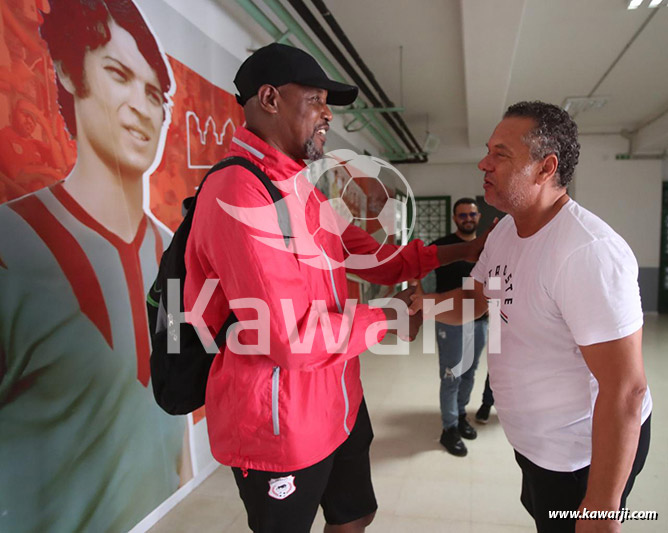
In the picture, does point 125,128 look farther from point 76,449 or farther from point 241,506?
point 241,506

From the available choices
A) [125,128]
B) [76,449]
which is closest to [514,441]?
[76,449]

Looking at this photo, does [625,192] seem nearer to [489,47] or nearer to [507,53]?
[507,53]

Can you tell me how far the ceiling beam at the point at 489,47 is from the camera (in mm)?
3139

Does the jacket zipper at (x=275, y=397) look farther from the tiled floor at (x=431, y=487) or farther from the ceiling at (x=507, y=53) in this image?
the ceiling at (x=507, y=53)

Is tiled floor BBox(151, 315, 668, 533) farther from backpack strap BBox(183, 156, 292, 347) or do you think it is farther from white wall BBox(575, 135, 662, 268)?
white wall BBox(575, 135, 662, 268)

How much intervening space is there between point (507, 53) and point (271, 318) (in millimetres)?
3964

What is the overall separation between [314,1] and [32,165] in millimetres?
2314

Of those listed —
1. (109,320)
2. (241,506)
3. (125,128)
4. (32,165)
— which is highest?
(125,128)

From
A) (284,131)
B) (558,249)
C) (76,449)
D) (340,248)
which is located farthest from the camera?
(76,449)

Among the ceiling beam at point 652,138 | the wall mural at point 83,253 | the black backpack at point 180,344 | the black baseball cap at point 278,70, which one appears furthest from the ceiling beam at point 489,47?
the ceiling beam at point 652,138

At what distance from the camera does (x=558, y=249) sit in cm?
111

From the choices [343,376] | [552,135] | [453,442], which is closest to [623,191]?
[453,442]

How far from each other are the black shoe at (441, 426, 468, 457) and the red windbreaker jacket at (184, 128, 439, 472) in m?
1.92

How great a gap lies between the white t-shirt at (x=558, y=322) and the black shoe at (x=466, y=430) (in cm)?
195
